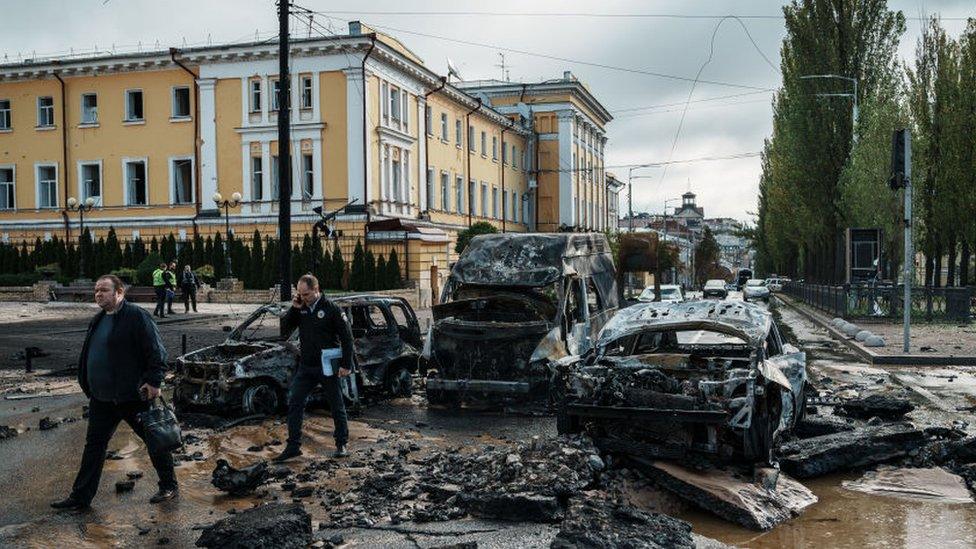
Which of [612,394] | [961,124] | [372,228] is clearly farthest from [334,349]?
[961,124]

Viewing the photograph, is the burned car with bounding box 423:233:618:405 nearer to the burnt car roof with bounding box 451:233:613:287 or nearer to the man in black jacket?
the burnt car roof with bounding box 451:233:613:287

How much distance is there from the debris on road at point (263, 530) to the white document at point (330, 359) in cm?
267

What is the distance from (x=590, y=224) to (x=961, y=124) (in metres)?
45.7

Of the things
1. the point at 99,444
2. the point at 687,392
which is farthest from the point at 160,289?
the point at 687,392

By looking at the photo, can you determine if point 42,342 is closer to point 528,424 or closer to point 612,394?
point 528,424

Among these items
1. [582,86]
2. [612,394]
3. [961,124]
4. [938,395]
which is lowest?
[938,395]

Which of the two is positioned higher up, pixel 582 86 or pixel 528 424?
pixel 582 86

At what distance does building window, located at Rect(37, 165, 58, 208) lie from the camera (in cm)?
4588

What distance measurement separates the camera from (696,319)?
8820 mm

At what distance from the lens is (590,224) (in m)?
81.9

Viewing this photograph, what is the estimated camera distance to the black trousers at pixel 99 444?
6945 mm

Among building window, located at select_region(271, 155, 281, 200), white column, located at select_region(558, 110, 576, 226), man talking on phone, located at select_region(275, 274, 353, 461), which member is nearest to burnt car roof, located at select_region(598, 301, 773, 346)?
man talking on phone, located at select_region(275, 274, 353, 461)

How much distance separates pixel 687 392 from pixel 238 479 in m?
3.74

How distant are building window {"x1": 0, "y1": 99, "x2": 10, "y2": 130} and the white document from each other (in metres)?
44.9
